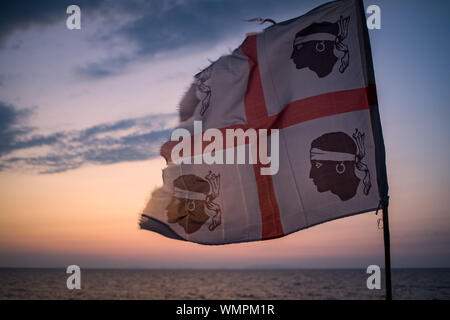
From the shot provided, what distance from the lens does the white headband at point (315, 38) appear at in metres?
4.70

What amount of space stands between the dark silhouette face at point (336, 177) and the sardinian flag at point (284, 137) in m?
0.01

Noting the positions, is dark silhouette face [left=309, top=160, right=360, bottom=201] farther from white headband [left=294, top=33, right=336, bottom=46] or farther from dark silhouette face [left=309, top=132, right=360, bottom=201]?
white headband [left=294, top=33, right=336, bottom=46]

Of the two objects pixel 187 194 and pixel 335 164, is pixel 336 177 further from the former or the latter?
pixel 187 194

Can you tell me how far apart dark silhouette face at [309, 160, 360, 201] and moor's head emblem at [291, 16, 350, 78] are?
1.05m

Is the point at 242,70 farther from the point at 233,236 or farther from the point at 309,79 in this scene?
the point at 233,236

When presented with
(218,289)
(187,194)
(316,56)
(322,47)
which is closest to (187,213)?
(187,194)

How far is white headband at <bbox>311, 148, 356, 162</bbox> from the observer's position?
431cm

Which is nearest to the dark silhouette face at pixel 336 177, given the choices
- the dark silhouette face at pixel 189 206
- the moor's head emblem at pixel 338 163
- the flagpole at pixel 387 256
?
the moor's head emblem at pixel 338 163

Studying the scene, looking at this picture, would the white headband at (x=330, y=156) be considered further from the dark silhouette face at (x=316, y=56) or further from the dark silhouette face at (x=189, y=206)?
the dark silhouette face at (x=189, y=206)

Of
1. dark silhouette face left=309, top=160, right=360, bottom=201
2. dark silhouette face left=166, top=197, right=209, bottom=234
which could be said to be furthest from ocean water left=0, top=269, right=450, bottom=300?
dark silhouette face left=309, top=160, right=360, bottom=201
